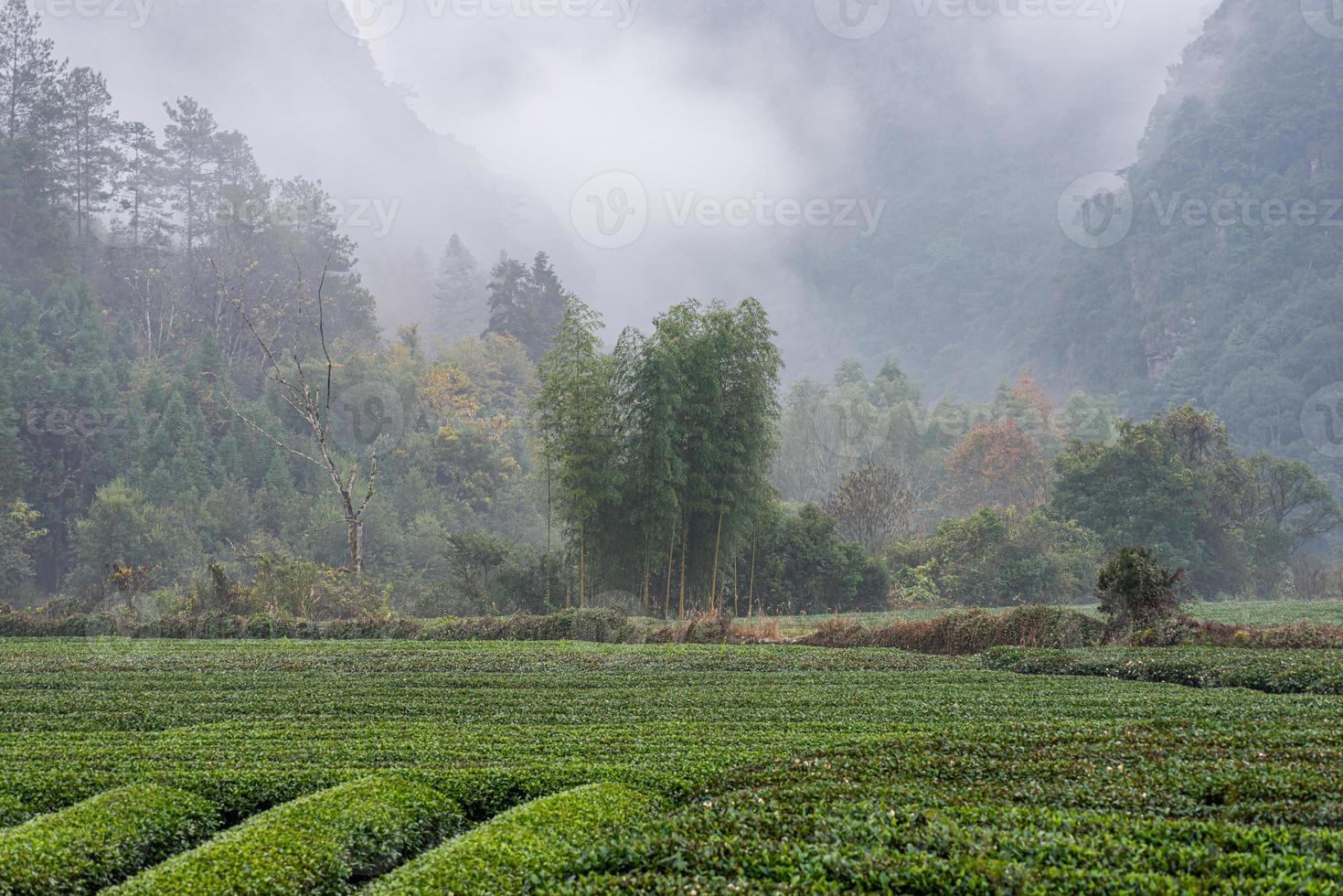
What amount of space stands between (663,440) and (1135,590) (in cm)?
1133

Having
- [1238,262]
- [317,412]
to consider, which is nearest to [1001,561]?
[317,412]

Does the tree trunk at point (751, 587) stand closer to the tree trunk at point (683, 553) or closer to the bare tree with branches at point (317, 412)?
the tree trunk at point (683, 553)

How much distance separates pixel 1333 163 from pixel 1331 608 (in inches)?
2560

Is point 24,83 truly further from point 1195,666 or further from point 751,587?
point 1195,666

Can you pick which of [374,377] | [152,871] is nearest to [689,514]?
[152,871]

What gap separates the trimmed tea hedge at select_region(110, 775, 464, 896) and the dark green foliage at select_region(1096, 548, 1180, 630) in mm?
13175

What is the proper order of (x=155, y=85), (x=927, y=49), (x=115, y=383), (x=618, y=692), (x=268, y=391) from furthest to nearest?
(x=927, y=49) < (x=155, y=85) < (x=268, y=391) < (x=115, y=383) < (x=618, y=692)

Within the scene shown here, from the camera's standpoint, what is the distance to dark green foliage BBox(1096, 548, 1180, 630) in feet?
55.1

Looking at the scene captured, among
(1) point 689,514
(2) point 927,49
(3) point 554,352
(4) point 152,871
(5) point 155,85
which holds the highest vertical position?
(2) point 927,49

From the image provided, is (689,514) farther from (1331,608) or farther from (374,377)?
(374,377)

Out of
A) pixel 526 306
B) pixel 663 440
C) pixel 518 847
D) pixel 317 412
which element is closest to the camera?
pixel 518 847

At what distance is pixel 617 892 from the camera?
17.3 ft

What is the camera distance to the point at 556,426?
A: 83.5 ft

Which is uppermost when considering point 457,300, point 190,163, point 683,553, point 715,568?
point 190,163
